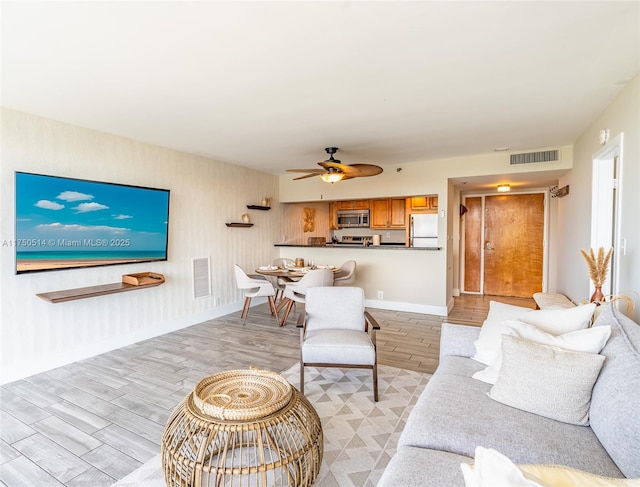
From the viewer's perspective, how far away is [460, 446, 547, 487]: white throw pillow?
0.73 meters

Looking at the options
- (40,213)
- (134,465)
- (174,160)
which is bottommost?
(134,465)

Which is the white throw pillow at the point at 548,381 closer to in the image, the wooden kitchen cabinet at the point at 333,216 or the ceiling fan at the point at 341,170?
the ceiling fan at the point at 341,170

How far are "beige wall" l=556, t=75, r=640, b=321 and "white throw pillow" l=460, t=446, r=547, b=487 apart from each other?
7.64 feet

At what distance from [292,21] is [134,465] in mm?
2647

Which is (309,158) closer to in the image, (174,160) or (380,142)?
(380,142)

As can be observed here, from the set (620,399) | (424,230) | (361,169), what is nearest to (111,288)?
(361,169)

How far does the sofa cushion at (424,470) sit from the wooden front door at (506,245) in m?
6.64

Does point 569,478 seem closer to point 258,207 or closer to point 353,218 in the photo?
point 258,207

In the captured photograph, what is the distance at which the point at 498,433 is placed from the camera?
57.0 inches

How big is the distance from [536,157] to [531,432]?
430 cm

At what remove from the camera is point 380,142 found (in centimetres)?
428

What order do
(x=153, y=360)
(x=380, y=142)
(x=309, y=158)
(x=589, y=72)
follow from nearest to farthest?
(x=589, y=72), (x=153, y=360), (x=380, y=142), (x=309, y=158)

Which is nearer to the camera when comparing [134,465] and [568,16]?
[568,16]

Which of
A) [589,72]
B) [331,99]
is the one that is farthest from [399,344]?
[589,72]
